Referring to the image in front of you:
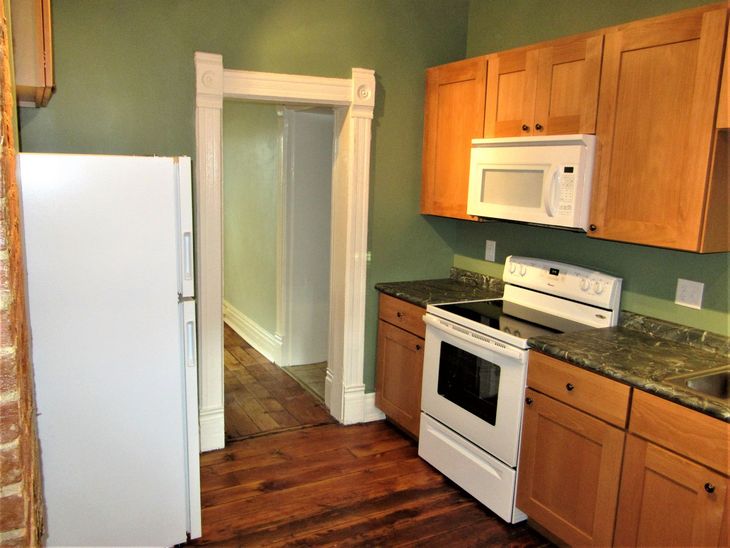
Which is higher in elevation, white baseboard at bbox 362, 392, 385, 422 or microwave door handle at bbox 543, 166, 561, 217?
microwave door handle at bbox 543, 166, 561, 217

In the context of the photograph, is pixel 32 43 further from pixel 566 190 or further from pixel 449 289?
pixel 449 289

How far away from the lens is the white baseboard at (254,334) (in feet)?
15.9

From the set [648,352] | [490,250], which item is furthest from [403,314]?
[648,352]

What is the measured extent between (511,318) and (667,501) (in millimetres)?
1092

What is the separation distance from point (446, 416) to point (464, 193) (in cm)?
122

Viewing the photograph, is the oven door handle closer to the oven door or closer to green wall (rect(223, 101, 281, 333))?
the oven door

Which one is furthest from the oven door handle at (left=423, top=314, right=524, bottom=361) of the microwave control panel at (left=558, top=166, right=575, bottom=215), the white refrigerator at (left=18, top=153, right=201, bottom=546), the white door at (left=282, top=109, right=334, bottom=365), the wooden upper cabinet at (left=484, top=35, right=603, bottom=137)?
the white door at (left=282, top=109, right=334, bottom=365)

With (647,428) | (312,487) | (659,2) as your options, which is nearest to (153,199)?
(312,487)

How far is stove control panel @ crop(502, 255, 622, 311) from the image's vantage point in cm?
276

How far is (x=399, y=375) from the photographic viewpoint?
352 cm

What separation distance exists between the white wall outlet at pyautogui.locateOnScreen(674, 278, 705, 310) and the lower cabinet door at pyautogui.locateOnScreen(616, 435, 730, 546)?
718 mm

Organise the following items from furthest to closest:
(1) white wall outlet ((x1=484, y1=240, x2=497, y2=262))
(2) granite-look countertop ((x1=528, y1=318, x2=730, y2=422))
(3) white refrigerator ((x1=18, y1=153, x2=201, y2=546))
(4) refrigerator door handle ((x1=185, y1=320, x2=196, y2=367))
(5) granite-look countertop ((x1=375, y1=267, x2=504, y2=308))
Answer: (1) white wall outlet ((x1=484, y1=240, x2=497, y2=262)), (5) granite-look countertop ((x1=375, y1=267, x2=504, y2=308)), (4) refrigerator door handle ((x1=185, y1=320, x2=196, y2=367)), (3) white refrigerator ((x1=18, y1=153, x2=201, y2=546)), (2) granite-look countertop ((x1=528, y1=318, x2=730, y2=422))

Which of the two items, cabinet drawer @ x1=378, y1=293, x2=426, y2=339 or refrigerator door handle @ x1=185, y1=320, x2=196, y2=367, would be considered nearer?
refrigerator door handle @ x1=185, y1=320, x2=196, y2=367

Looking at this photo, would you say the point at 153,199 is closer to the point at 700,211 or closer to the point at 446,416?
the point at 446,416
